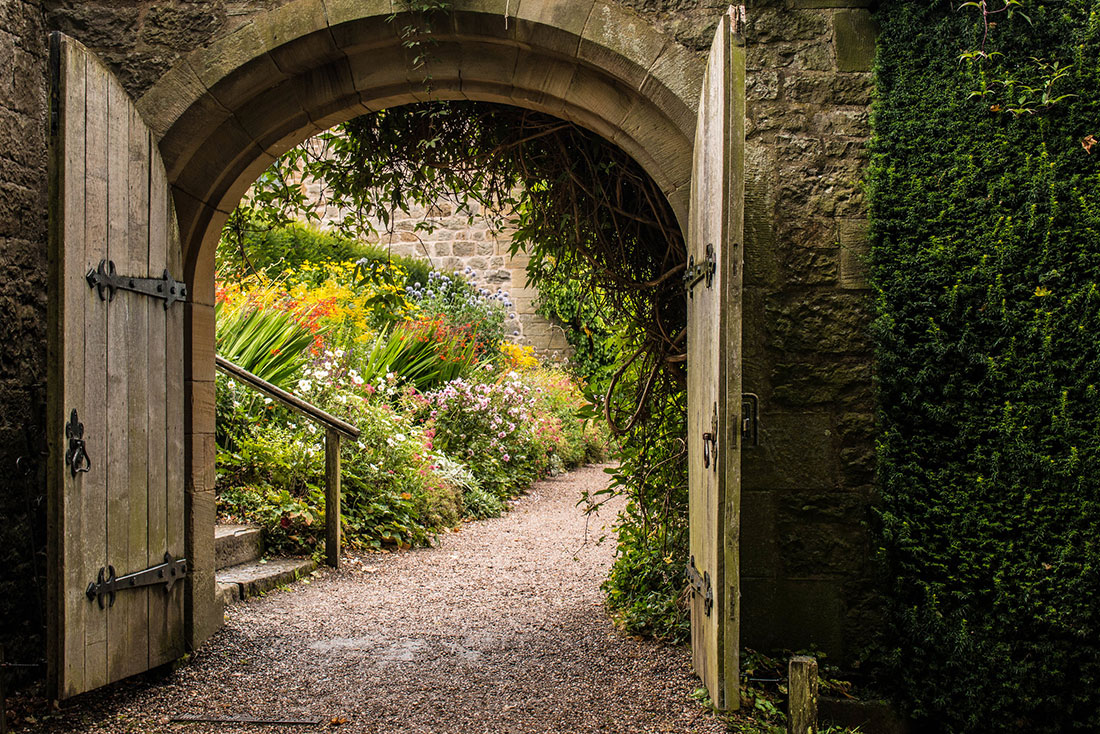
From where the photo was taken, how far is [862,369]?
3.22 metres

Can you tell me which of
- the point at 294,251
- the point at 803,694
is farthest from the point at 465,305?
the point at 803,694

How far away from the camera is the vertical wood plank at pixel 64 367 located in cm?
267

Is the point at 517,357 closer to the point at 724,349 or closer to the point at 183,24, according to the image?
the point at 183,24

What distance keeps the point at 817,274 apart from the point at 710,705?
1.62 m

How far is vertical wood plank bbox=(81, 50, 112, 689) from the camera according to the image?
2803mm

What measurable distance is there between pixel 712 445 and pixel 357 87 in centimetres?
205

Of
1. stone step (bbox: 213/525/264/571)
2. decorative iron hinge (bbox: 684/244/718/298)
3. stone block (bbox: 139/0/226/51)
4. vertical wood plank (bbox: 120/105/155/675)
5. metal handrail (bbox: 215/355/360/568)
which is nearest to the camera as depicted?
decorative iron hinge (bbox: 684/244/718/298)

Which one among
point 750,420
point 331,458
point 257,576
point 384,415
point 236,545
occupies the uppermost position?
point 750,420

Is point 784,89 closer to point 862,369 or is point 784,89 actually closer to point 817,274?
point 817,274

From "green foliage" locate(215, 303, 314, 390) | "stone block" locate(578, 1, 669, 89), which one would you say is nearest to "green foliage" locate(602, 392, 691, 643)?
"stone block" locate(578, 1, 669, 89)

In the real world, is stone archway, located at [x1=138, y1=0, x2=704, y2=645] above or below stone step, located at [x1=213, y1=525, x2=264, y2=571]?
above

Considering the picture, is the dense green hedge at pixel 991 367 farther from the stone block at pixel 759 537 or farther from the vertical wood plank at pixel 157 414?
the vertical wood plank at pixel 157 414

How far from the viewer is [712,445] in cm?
273

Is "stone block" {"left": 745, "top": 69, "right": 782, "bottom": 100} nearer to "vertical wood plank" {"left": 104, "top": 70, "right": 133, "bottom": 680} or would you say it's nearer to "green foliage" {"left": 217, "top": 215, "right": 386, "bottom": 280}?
"vertical wood plank" {"left": 104, "top": 70, "right": 133, "bottom": 680}
